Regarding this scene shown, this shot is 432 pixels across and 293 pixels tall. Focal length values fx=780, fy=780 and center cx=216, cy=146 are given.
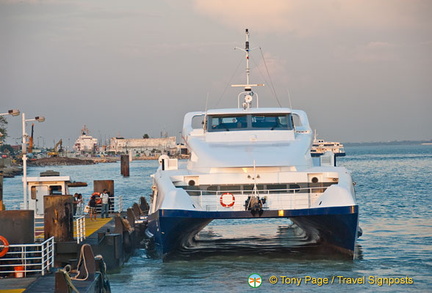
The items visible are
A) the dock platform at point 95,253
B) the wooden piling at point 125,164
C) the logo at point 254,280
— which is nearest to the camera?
the dock platform at point 95,253

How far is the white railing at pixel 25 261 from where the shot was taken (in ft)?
63.5

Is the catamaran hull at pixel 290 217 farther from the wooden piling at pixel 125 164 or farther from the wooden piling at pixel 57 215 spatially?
the wooden piling at pixel 125 164

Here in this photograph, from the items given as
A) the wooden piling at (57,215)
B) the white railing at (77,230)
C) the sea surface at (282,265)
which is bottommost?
the sea surface at (282,265)

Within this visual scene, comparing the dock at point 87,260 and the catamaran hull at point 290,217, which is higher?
the catamaran hull at point 290,217

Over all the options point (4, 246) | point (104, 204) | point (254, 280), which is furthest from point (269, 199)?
point (104, 204)

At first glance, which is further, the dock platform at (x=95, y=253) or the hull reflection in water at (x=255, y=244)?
the hull reflection in water at (x=255, y=244)

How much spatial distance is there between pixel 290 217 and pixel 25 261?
829cm

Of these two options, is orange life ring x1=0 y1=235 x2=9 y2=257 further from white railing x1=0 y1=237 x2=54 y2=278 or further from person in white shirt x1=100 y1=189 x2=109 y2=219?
person in white shirt x1=100 y1=189 x2=109 y2=219

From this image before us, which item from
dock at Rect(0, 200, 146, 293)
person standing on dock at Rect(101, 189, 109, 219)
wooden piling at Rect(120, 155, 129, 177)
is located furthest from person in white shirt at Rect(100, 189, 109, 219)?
wooden piling at Rect(120, 155, 129, 177)

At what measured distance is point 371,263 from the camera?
87.2ft

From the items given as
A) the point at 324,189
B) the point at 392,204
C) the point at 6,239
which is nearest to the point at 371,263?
the point at 324,189

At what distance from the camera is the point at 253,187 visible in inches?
1027

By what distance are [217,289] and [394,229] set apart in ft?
55.5

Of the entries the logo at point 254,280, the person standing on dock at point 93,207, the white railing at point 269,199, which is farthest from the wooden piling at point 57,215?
the person standing on dock at point 93,207
